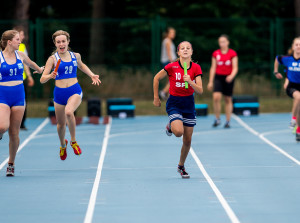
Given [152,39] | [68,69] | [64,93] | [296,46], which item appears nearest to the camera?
[68,69]

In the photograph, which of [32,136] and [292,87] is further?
[32,136]

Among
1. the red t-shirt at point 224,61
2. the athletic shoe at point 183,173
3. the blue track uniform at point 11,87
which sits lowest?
the athletic shoe at point 183,173

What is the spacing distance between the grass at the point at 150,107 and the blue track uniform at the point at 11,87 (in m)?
11.0

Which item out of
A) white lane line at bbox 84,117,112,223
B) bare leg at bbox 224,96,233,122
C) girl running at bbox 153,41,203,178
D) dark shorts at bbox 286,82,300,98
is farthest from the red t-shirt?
girl running at bbox 153,41,203,178

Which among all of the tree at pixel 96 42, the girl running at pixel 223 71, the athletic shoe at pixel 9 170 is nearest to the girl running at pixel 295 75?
the girl running at pixel 223 71

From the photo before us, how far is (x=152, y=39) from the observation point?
25781mm

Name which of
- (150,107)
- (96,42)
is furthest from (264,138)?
(96,42)

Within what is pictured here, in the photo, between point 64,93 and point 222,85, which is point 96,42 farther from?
point 64,93

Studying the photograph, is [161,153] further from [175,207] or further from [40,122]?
[40,122]

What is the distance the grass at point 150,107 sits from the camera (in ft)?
74.3

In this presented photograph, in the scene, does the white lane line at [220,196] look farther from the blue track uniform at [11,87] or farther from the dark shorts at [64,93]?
the blue track uniform at [11,87]

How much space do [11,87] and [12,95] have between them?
112 millimetres

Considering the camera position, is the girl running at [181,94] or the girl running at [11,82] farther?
the girl running at [11,82]

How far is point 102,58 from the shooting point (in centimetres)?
2773
